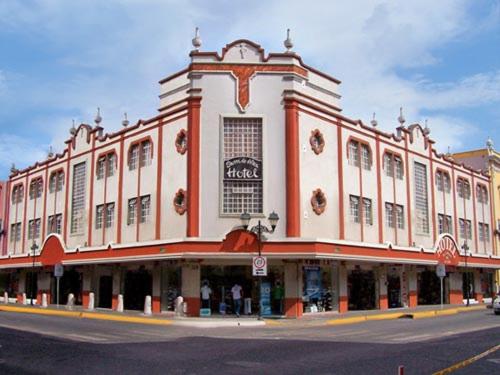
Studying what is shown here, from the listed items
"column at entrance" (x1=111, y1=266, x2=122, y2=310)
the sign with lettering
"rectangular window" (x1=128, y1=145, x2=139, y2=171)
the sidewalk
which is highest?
"rectangular window" (x1=128, y1=145, x2=139, y2=171)

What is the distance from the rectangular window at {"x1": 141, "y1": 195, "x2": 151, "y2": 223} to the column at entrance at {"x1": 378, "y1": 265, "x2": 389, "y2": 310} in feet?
45.5

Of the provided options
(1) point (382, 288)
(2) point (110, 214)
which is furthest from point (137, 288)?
(1) point (382, 288)

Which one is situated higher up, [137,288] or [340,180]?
[340,180]

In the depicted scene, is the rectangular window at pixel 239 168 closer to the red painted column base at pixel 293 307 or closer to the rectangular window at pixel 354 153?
the red painted column base at pixel 293 307

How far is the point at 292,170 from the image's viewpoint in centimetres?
3058

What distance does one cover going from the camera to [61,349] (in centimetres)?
1595

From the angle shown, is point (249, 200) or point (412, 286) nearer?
point (249, 200)

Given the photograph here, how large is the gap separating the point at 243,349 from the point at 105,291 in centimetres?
2341

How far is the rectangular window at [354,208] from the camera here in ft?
114

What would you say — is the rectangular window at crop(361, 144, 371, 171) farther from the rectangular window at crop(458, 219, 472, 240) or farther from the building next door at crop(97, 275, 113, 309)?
the building next door at crop(97, 275, 113, 309)

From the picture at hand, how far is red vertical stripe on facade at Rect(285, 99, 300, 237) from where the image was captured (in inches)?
1189

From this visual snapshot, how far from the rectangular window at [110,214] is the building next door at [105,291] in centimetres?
329

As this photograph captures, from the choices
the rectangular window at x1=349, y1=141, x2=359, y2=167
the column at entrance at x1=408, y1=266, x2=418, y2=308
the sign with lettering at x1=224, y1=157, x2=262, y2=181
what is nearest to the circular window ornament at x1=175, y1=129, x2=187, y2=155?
the sign with lettering at x1=224, y1=157, x2=262, y2=181

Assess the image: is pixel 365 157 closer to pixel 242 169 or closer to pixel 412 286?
pixel 412 286
